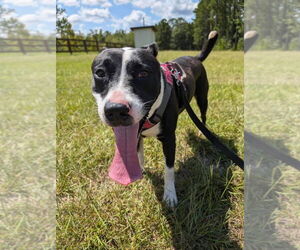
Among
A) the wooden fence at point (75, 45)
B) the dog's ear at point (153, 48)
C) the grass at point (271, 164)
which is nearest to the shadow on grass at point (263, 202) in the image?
the grass at point (271, 164)

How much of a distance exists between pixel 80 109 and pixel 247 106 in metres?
3.27

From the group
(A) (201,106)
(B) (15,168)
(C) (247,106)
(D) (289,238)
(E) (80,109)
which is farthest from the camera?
(E) (80,109)

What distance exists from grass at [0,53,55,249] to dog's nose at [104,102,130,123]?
962 millimetres

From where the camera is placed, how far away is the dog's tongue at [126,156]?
171 centimetres

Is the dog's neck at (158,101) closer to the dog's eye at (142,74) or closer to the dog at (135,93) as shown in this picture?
the dog at (135,93)

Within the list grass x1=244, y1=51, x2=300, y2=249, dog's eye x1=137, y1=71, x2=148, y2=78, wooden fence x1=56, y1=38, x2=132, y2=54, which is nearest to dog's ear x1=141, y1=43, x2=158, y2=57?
dog's eye x1=137, y1=71, x2=148, y2=78

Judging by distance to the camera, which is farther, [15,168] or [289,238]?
[15,168]

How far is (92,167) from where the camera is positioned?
2.56m

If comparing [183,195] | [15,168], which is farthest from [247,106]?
[15,168]

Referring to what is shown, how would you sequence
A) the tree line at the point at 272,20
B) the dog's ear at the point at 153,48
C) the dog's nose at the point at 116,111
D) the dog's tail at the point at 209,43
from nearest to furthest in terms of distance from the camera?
the tree line at the point at 272,20 → the dog's nose at the point at 116,111 → the dog's ear at the point at 153,48 → the dog's tail at the point at 209,43

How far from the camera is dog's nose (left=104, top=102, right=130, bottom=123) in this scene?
144 cm

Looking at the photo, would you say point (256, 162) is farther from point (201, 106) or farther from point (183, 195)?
point (201, 106)

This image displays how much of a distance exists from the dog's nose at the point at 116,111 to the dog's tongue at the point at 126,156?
23 centimetres

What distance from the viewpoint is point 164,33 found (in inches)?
1880
